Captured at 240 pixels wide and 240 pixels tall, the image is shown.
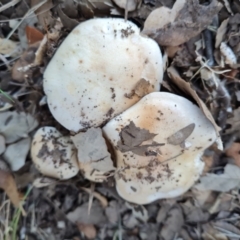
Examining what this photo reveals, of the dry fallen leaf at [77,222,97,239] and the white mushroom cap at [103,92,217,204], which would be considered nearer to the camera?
the white mushroom cap at [103,92,217,204]

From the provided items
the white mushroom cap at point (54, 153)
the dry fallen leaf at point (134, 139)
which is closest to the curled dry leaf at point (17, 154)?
the white mushroom cap at point (54, 153)

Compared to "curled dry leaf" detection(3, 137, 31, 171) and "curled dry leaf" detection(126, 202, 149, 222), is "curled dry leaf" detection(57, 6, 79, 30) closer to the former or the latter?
"curled dry leaf" detection(3, 137, 31, 171)

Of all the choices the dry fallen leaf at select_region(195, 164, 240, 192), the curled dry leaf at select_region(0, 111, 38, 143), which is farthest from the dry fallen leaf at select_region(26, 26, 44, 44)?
the dry fallen leaf at select_region(195, 164, 240, 192)

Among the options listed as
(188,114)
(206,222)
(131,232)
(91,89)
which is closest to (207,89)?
(188,114)

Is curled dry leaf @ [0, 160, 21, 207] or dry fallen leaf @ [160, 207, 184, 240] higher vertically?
curled dry leaf @ [0, 160, 21, 207]

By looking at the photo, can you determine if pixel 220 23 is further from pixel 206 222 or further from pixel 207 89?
Result: pixel 206 222

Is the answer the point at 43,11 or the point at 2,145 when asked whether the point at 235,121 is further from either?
the point at 2,145
